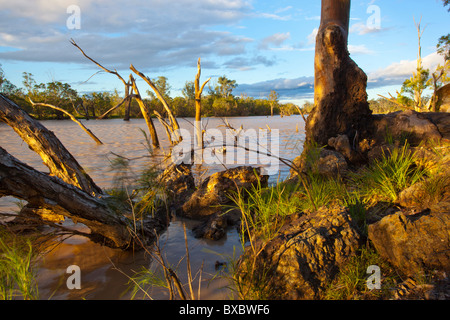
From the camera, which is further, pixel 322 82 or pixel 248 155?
pixel 248 155

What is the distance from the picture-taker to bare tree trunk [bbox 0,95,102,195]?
3.60m

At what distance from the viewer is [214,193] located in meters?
5.04

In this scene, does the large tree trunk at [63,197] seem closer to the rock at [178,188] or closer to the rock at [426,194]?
the rock at [178,188]

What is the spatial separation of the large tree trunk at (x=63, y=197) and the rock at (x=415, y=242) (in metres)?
2.83

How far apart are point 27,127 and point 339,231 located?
396 cm

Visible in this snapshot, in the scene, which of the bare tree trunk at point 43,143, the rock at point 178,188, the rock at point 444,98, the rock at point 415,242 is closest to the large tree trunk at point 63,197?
the bare tree trunk at point 43,143

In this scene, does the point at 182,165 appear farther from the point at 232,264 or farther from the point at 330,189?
the point at 232,264

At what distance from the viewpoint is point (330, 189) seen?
3.95m

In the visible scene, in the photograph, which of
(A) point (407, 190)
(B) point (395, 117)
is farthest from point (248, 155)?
(A) point (407, 190)

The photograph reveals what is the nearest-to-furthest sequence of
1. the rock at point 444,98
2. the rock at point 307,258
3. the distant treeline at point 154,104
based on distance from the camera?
the rock at point 307,258, the rock at point 444,98, the distant treeline at point 154,104

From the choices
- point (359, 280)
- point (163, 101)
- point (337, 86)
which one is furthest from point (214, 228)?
point (163, 101)

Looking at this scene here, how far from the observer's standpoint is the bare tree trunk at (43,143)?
360 centimetres

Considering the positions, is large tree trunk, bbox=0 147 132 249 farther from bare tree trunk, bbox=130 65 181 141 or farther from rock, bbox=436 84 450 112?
rock, bbox=436 84 450 112

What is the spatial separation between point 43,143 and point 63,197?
1378 mm
